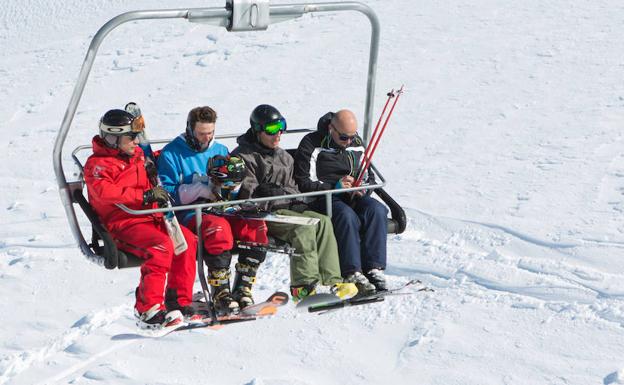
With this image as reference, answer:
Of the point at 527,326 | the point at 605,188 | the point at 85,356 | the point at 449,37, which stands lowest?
the point at 85,356

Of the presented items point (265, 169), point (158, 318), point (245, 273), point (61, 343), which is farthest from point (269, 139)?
point (61, 343)

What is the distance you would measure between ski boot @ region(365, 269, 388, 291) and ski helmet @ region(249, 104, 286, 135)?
1.22 metres

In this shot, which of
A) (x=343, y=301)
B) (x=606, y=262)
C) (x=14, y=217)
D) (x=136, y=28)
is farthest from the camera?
(x=136, y=28)

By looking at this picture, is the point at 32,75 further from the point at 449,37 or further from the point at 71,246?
the point at 449,37

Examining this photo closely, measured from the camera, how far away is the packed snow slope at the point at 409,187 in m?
15.9

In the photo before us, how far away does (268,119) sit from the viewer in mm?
7305

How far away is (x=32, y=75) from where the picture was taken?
21875 mm

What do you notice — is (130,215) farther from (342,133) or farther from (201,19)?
(342,133)

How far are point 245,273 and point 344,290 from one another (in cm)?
68

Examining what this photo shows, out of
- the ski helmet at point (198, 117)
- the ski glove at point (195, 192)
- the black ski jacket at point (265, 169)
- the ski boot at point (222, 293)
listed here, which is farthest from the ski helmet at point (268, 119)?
the ski boot at point (222, 293)

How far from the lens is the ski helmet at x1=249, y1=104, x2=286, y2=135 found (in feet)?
24.0

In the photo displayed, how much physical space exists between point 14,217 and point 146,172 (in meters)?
11.1

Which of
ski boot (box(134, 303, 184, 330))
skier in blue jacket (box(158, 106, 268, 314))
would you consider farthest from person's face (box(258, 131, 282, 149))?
ski boot (box(134, 303, 184, 330))

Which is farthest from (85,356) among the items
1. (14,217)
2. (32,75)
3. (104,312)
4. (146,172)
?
(146,172)
